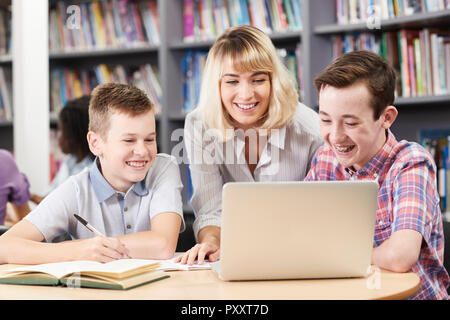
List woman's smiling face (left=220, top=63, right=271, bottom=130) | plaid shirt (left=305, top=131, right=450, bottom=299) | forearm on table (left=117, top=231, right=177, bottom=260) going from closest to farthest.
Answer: plaid shirt (left=305, top=131, right=450, bottom=299) < forearm on table (left=117, top=231, right=177, bottom=260) < woman's smiling face (left=220, top=63, right=271, bottom=130)

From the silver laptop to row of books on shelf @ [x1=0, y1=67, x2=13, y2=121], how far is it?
2.72m

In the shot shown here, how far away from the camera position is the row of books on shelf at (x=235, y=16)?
9.92 ft

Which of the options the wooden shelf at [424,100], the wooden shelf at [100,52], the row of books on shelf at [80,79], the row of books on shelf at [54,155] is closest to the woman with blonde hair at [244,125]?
the wooden shelf at [424,100]

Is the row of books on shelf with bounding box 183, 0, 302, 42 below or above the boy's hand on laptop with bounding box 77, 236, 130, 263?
above

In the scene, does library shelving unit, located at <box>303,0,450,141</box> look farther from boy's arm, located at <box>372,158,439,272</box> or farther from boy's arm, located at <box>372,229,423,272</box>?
boy's arm, located at <box>372,229,423,272</box>

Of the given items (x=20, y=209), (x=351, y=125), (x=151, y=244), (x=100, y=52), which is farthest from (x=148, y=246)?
(x=100, y=52)

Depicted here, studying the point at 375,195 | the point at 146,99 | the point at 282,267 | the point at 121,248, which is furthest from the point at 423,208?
the point at 146,99

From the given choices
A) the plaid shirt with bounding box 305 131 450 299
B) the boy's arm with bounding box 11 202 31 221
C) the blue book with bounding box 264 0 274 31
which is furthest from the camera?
the blue book with bounding box 264 0 274 31

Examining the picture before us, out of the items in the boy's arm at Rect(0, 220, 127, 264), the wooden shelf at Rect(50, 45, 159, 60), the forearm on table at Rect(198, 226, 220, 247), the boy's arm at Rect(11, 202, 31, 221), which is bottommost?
the boy's arm at Rect(11, 202, 31, 221)

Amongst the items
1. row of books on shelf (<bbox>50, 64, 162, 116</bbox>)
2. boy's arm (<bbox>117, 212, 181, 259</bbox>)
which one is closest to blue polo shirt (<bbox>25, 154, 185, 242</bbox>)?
boy's arm (<bbox>117, 212, 181, 259</bbox>)

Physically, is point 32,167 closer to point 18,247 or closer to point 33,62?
point 33,62

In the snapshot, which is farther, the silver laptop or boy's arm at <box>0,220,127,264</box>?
boy's arm at <box>0,220,127,264</box>

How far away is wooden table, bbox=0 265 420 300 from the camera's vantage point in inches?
A: 40.4

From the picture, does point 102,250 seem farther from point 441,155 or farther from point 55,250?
point 441,155
